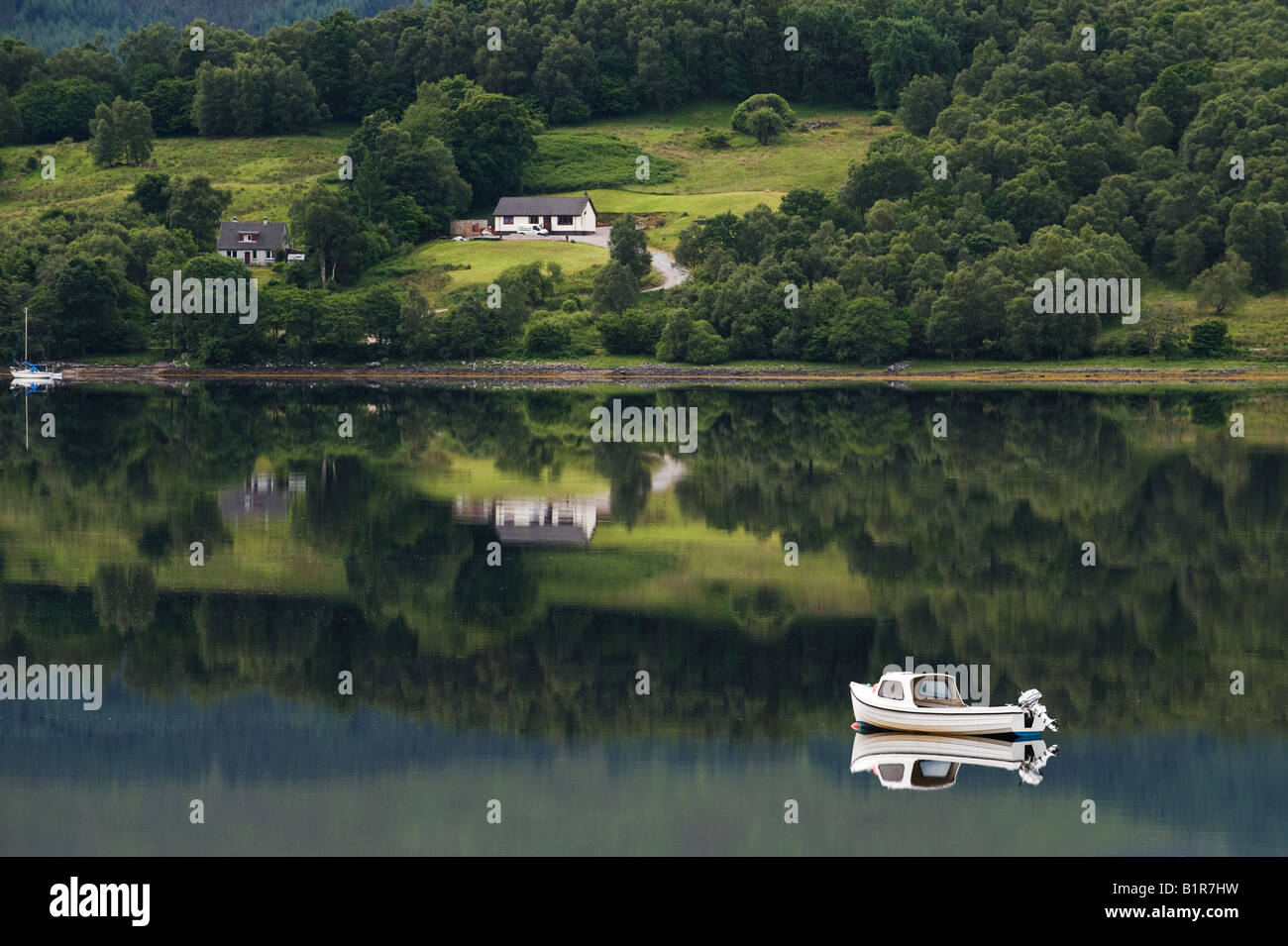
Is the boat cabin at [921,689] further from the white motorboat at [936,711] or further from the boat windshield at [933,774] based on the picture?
the boat windshield at [933,774]

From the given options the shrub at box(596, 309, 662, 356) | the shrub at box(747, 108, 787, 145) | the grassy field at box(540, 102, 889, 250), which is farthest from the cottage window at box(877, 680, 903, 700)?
the shrub at box(747, 108, 787, 145)

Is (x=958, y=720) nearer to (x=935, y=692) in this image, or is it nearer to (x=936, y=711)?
(x=936, y=711)

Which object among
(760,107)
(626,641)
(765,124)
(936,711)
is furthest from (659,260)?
(936,711)

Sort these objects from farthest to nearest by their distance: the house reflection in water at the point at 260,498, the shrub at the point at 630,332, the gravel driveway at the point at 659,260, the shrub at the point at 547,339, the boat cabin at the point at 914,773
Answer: the gravel driveway at the point at 659,260 → the shrub at the point at 547,339 → the shrub at the point at 630,332 → the house reflection in water at the point at 260,498 → the boat cabin at the point at 914,773

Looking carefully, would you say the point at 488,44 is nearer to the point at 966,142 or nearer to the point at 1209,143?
the point at 966,142

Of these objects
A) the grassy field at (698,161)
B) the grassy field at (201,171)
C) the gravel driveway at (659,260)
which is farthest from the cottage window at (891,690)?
the grassy field at (201,171)

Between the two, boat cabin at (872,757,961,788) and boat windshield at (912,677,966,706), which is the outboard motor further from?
boat cabin at (872,757,961,788)

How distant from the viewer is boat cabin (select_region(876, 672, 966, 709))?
2636cm

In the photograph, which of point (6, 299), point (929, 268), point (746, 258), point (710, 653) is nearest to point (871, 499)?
point (710, 653)

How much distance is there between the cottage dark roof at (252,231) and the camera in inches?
5286

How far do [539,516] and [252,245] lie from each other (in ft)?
306

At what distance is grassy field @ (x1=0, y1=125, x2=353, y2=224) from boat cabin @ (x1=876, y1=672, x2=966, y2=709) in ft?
406

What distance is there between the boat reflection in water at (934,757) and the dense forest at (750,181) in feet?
286

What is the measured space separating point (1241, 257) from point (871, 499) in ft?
262
